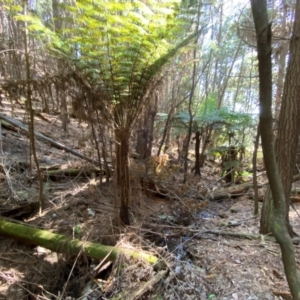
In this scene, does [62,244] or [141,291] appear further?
[62,244]

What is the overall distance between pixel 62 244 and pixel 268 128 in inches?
93.9

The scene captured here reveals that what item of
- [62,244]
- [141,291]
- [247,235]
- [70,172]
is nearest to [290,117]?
[247,235]

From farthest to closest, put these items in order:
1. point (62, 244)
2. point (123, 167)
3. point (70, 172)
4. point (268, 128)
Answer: point (70, 172) < point (123, 167) < point (62, 244) < point (268, 128)

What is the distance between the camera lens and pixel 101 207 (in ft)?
12.0

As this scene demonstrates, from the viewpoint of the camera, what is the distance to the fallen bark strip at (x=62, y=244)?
98.8 inches

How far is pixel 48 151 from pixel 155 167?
7.66 ft

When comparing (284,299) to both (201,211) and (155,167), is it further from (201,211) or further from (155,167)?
(155,167)

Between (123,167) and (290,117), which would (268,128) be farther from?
(123,167)

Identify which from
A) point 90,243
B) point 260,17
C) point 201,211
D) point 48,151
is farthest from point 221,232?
point 48,151

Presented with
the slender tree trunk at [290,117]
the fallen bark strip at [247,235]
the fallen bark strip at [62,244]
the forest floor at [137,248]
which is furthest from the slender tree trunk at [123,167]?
the slender tree trunk at [290,117]

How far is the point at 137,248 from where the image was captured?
2617mm

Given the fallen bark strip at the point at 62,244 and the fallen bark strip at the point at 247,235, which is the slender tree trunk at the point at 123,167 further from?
the fallen bark strip at the point at 247,235

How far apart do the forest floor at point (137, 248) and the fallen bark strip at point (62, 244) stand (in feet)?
0.32

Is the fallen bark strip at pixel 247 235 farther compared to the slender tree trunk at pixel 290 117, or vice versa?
the fallen bark strip at pixel 247 235
